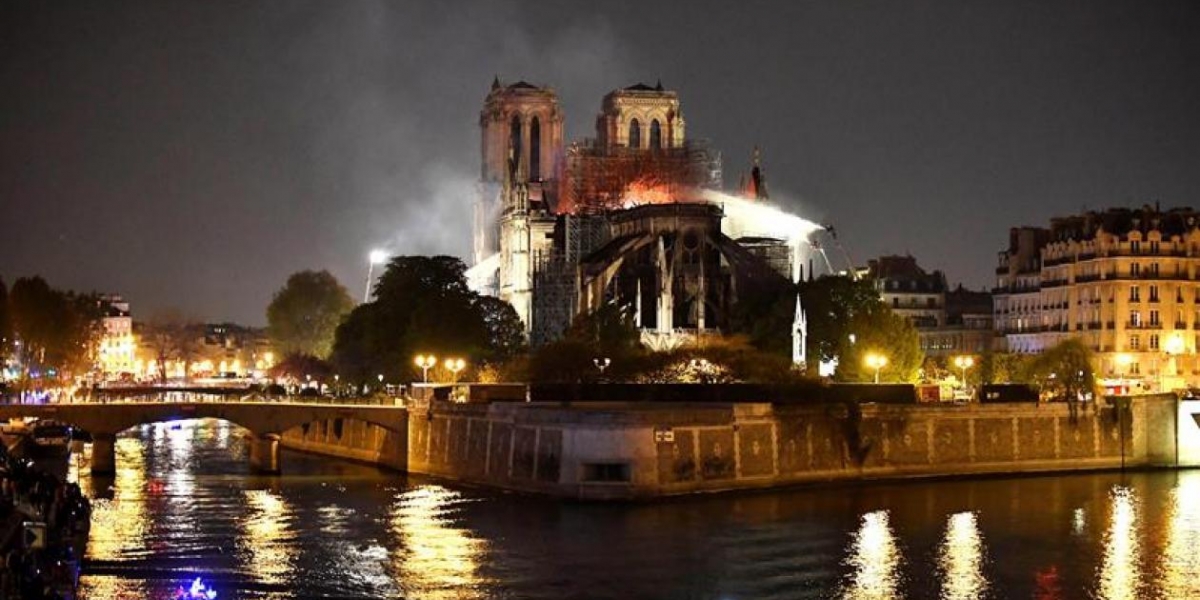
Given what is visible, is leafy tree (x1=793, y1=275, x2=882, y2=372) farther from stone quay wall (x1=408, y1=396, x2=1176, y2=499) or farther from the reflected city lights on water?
the reflected city lights on water

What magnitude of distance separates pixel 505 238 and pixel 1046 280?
38240 mm

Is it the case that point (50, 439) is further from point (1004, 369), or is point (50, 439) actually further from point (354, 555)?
point (1004, 369)

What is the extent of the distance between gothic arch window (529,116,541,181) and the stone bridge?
205ft

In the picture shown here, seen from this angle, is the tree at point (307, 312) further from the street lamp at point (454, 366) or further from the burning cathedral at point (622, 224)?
the street lamp at point (454, 366)

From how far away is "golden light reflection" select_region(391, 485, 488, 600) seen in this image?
142ft

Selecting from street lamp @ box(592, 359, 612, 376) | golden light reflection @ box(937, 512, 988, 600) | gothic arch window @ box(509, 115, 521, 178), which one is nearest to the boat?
street lamp @ box(592, 359, 612, 376)

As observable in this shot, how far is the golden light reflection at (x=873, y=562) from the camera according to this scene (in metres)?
43.9

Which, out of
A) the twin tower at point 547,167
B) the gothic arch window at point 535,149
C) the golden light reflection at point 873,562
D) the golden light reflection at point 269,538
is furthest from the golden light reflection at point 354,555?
the gothic arch window at point 535,149

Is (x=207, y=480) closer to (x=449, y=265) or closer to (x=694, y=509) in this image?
(x=694, y=509)

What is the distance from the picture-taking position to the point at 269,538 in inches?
2019

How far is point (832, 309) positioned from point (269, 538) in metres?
42.8

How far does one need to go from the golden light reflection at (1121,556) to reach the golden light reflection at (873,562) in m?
5.04

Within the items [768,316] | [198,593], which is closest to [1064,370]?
[768,316]

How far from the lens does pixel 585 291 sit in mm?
106188
